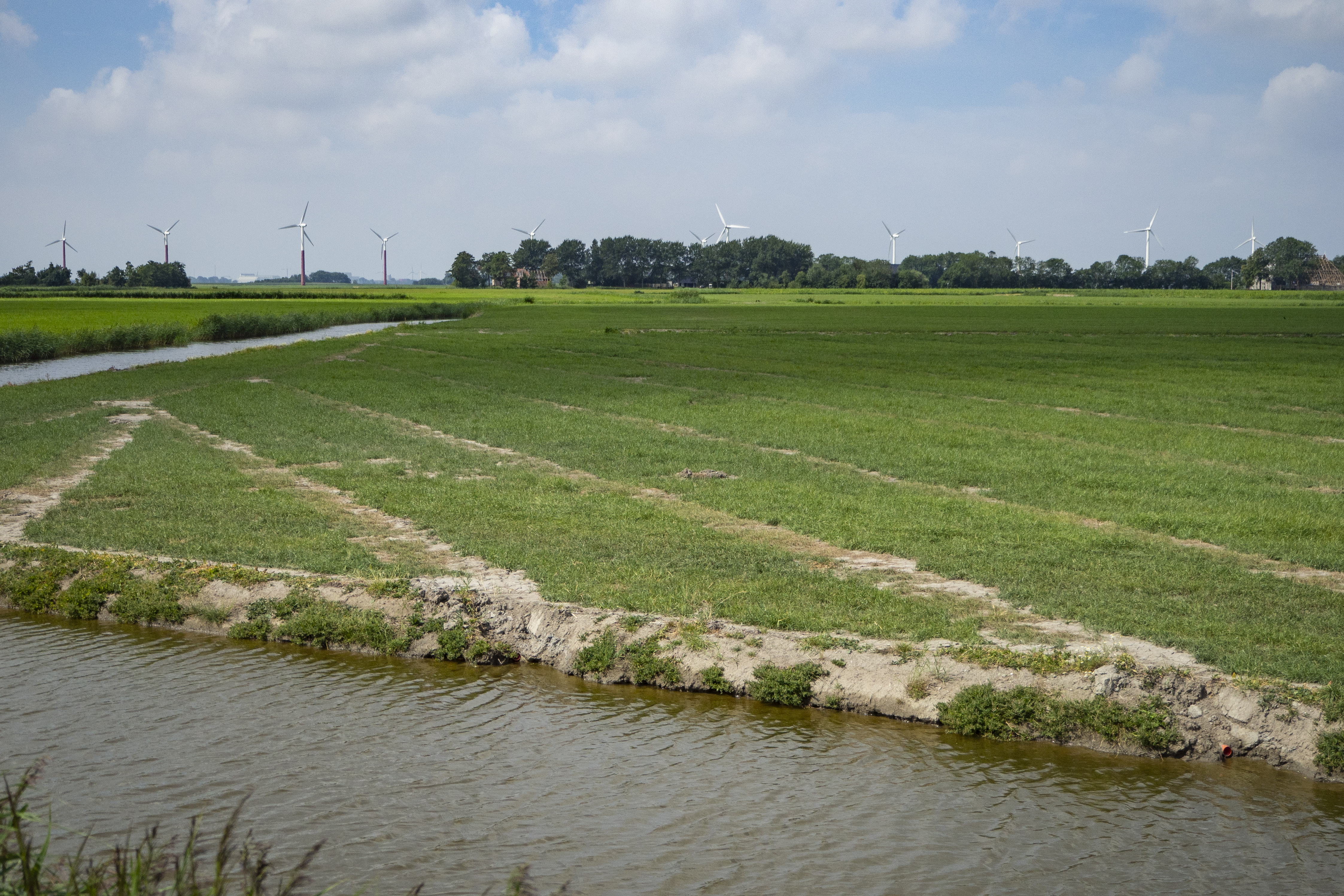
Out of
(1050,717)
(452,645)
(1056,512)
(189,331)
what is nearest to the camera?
(1050,717)

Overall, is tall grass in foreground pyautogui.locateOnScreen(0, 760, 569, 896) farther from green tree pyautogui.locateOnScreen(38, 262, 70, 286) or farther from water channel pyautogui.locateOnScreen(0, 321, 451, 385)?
green tree pyautogui.locateOnScreen(38, 262, 70, 286)

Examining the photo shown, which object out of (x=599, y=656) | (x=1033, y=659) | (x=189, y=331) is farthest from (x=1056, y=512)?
(x=189, y=331)

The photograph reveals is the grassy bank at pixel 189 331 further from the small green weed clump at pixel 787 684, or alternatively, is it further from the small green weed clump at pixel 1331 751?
the small green weed clump at pixel 1331 751

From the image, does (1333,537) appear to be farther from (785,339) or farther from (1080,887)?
(785,339)

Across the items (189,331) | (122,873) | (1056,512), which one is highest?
(189,331)

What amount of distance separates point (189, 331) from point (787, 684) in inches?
2757

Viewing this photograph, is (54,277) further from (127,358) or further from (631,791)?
(631,791)

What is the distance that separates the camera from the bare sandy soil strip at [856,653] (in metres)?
8.81

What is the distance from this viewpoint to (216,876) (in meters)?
4.12

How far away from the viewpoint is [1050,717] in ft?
29.7

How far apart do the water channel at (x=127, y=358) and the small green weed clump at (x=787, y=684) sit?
38668 millimetres

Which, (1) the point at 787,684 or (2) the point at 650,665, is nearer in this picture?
(1) the point at 787,684

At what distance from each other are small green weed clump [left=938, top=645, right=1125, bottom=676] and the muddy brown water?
79 centimetres

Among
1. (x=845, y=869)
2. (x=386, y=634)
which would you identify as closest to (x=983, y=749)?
(x=845, y=869)
